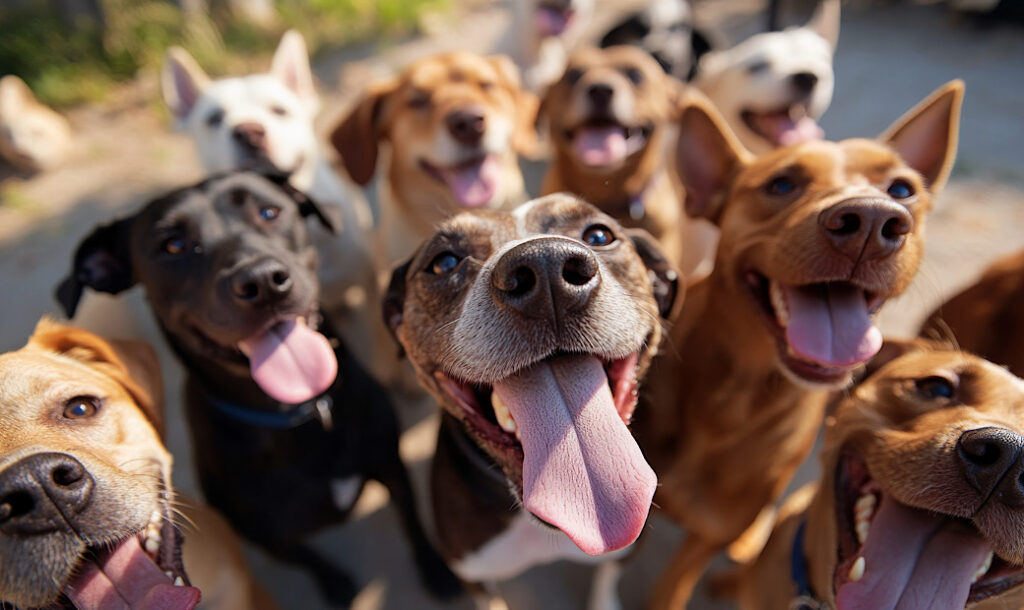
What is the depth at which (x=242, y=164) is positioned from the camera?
12.4ft

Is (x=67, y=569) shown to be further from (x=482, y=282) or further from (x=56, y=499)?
(x=482, y=282)

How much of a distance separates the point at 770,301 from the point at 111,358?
2.68 m

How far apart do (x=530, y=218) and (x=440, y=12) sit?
295 inches

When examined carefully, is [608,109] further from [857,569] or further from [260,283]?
[857,569]

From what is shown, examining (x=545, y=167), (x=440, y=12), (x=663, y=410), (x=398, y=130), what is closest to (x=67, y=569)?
(x=663, y=410)

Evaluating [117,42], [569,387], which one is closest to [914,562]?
[569,387]

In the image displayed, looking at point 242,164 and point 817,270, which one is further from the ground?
point 817,270

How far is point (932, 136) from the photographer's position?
8.10 feet

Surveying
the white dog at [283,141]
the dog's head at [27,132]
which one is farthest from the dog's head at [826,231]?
the dog's head at [27,132]

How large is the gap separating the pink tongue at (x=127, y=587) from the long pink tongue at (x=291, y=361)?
2.33ft

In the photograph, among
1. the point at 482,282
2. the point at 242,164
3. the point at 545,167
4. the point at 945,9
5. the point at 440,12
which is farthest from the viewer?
the point at 440,12

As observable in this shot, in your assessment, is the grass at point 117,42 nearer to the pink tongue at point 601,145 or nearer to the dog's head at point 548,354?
the pink tongue at point 601,145

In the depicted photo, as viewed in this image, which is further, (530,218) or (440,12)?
(440,12)

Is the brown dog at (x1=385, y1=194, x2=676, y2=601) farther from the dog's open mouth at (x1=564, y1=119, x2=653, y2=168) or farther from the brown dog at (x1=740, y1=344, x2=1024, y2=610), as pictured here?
the dog's open mouth at (x1=564, y1=119, x2=653, y2=168)
